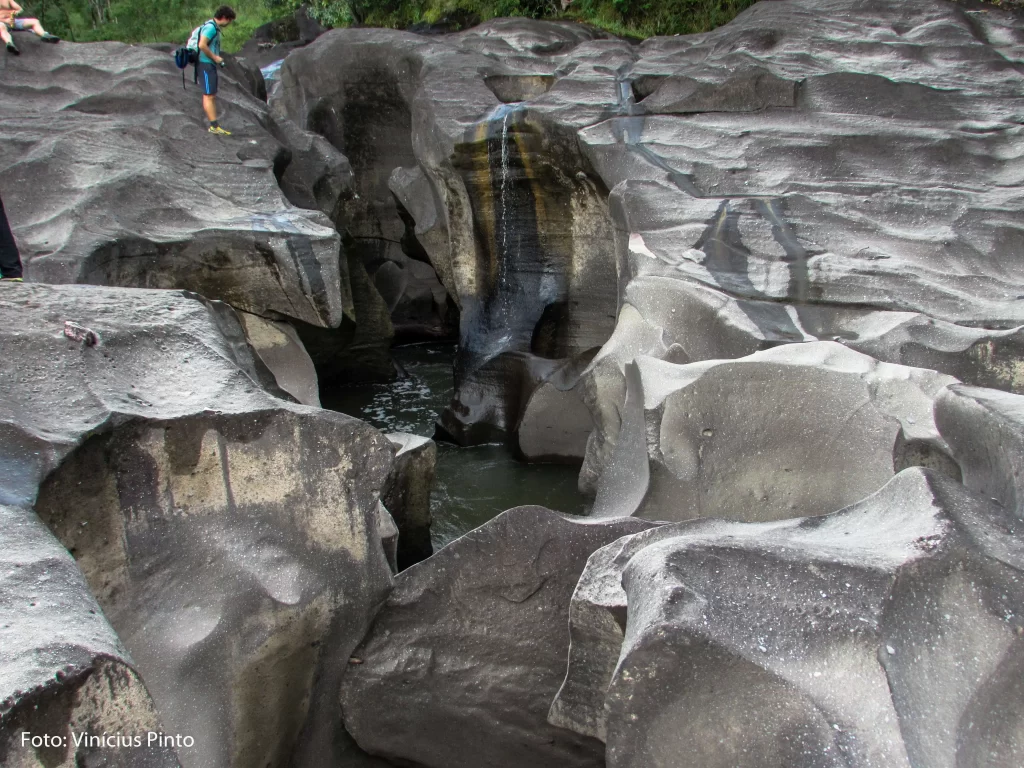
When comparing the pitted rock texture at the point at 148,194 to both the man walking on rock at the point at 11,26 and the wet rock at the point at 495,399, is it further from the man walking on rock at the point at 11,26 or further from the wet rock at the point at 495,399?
the wet rock at the point at 495,399

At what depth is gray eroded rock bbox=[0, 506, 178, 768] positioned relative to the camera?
6.42 ft

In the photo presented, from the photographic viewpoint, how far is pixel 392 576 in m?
3.84

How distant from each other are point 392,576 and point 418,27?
10.9 m

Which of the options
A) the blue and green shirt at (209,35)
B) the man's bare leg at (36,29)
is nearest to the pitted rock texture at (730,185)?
the blue and green shirt at (209,35)

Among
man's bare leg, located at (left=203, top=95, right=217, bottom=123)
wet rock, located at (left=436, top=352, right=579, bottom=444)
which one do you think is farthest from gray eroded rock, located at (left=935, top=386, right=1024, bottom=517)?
man's bare leg, located at (left=203, top=95, right=217, bottom=123)

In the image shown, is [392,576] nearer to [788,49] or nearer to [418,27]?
[788,49]

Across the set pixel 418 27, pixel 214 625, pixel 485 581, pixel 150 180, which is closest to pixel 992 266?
pixel 485 581

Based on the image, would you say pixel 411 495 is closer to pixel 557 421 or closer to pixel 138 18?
pixel 557 421

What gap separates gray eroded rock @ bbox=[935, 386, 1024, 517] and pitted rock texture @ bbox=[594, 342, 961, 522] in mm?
211

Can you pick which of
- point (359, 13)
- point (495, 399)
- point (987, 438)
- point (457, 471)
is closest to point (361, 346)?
point (495, 399)

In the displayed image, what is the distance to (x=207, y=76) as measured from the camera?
7.83 metres

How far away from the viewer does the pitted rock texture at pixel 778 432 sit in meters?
3.90

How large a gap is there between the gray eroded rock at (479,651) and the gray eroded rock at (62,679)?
1.47 m

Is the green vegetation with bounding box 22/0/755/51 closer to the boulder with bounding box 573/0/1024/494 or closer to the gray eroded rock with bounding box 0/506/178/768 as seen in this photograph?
the boulder with bounding box 573/0/1024/494
